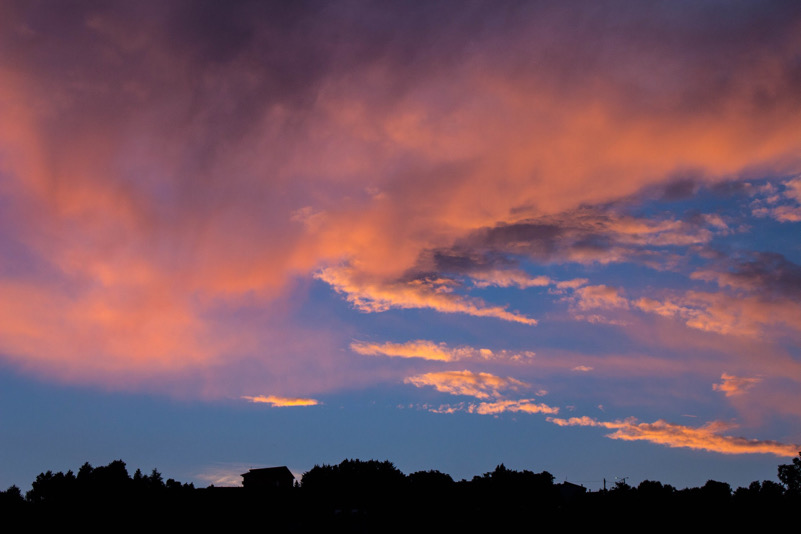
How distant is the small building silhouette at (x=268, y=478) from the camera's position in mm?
146875

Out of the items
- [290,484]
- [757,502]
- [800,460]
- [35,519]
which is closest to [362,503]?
[290,484]

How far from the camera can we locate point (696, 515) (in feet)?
314

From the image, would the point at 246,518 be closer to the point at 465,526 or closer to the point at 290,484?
the point at 465,526

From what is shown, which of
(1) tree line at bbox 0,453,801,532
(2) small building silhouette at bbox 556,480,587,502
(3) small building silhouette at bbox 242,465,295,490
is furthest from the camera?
(2) small building silhouette at bbox 556,480,587,502

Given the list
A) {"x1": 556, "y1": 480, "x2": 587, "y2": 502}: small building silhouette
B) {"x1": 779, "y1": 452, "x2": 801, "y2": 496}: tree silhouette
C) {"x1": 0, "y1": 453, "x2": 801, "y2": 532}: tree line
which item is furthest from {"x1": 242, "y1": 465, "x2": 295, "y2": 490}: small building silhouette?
{"x1": 779, "y1": 452, "x2": 801, "y2": 496}: tree silhouette

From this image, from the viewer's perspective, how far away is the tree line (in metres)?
94.0

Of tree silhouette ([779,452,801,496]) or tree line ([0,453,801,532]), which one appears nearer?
tree line ([0,453,801,532])

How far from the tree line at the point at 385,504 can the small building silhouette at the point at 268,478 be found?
4416mm

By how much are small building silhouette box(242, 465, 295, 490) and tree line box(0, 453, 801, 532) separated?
14.5 ft

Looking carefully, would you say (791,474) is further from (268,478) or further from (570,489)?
(268,478)

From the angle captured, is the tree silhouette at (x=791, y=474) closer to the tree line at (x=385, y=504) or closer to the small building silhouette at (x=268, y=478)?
the tree line at (x=385, y=504)

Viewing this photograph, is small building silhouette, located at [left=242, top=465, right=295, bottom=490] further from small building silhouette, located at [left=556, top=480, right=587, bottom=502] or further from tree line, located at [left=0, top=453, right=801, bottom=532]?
small building silhouette, located at [left=556, top=480, right=587, bottom=502]

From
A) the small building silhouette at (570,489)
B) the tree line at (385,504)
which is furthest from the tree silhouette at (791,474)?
the small building silhouette at (570,489)

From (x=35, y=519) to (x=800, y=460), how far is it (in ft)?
515
